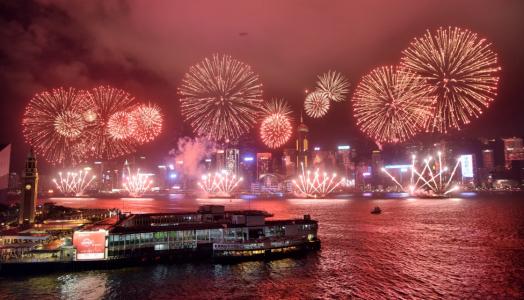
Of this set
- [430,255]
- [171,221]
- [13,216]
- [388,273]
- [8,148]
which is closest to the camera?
[388,273]

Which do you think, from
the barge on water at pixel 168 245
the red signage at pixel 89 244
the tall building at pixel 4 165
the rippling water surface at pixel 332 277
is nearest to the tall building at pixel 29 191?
the barge on water at pixel 168 245

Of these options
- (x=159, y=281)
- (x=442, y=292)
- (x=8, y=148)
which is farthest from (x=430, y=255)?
(x=8, y=148)

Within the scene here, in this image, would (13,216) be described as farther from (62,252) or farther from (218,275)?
(218,275)

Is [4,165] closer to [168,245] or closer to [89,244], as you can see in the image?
[89,244]

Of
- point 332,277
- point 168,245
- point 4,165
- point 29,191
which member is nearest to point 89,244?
point 168,245

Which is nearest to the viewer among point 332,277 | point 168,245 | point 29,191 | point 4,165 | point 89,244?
point 332,277
